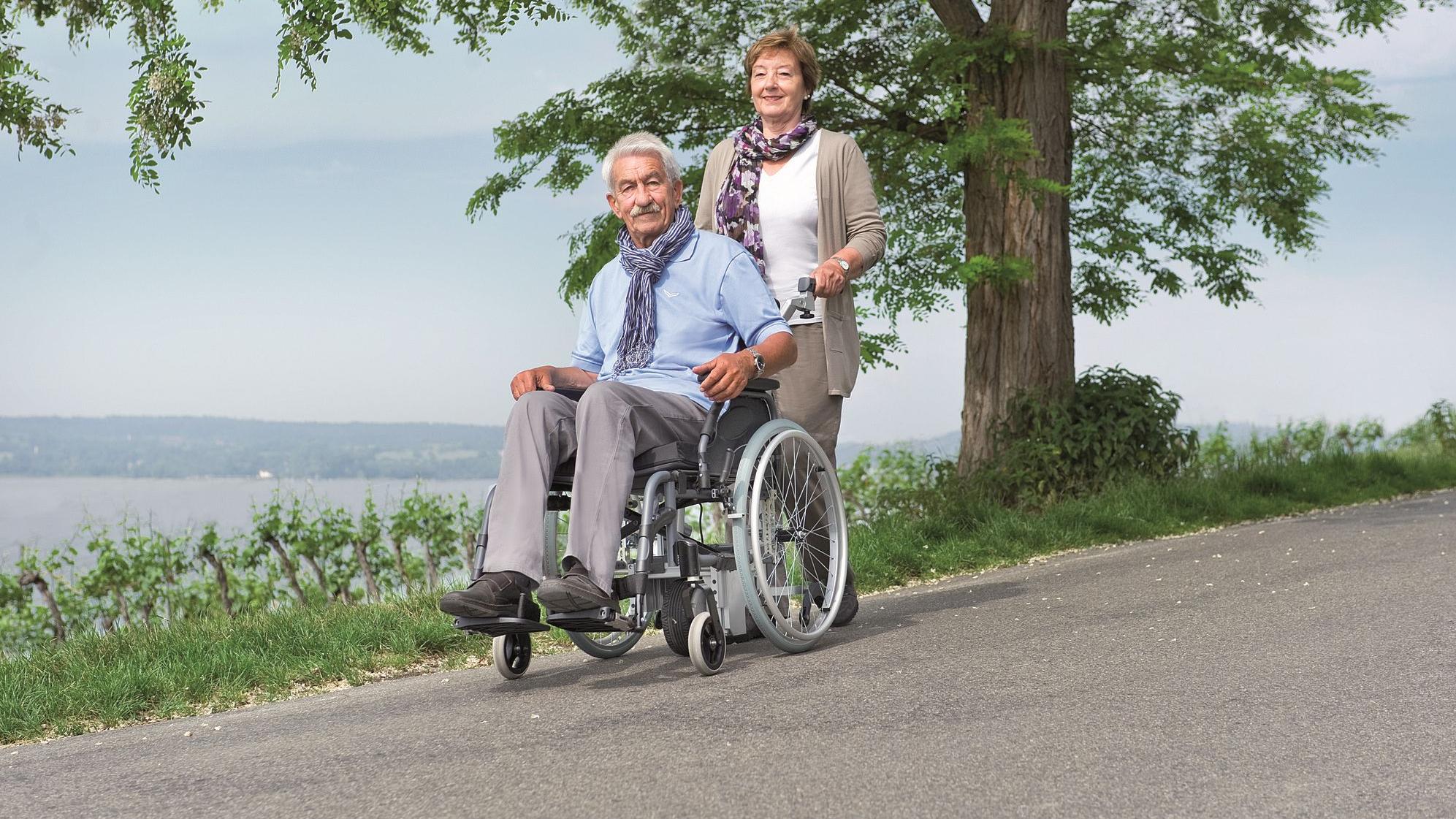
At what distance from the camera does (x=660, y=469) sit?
3.88 metres

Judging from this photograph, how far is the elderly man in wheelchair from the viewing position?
3.71 m

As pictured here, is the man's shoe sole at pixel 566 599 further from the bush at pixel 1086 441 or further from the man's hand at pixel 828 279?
the bush at pixel 1086 441

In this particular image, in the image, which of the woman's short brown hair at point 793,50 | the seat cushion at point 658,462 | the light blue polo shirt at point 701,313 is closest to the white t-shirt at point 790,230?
the woman's short brown hair at point 793,50

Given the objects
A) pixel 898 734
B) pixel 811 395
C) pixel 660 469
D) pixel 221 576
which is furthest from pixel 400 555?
pixel 898 734

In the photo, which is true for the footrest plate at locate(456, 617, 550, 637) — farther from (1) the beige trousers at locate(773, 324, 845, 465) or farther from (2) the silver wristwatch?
(1) the beige trousers at locate(773, 324, 845, 465)

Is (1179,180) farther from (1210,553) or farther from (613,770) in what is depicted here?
(613,770)

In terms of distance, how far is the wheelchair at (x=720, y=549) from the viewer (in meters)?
3.85

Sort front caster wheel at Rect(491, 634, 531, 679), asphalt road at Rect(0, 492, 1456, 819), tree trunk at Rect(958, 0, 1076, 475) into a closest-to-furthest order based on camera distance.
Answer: asphalt road at Rect(0, 492, 1456, 819) < front caster wheel at Rect(491, 634, 531, 679) < tree trunk at Rect(958, 0, 1076, 475)

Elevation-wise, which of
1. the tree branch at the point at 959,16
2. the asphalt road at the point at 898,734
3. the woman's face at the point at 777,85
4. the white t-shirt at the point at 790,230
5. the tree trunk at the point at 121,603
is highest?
the tree branch at the point at 959,16

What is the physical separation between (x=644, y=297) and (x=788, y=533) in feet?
2.97

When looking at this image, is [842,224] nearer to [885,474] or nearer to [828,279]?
[828,279]

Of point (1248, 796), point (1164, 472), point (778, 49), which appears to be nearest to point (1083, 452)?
point (1164, 472)

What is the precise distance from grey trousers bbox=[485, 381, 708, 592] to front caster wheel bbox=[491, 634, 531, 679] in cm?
52

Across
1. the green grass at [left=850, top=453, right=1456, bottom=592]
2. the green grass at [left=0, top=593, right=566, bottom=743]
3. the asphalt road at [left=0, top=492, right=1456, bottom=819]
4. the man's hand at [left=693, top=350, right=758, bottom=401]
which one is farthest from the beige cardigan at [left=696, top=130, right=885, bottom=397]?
the green grass at [left=850, top=453, right=1456, bottom=592]
